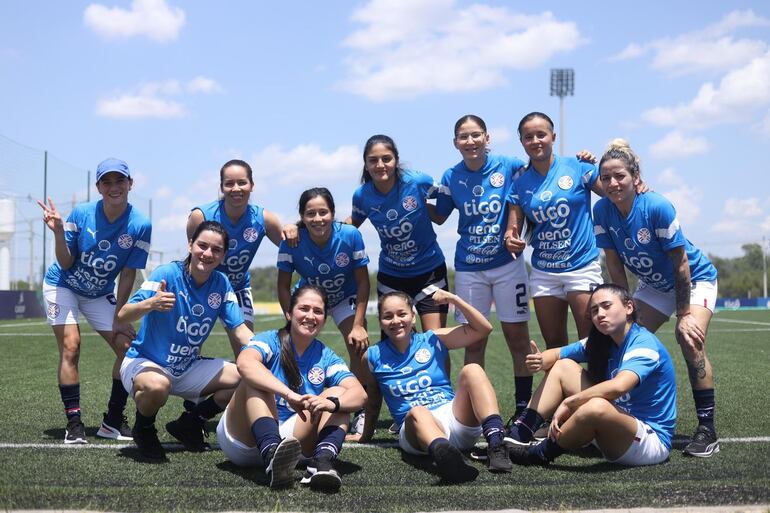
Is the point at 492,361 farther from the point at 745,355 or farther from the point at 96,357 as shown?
the point at 96,357

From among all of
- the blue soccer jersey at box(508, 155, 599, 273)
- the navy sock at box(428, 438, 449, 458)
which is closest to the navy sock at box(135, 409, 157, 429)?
the navy sock at box(428, 438, 449, 458)

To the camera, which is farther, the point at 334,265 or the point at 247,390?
the point at 334,265

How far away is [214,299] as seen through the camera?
473 centimetres

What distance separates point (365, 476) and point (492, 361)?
24.3 ft

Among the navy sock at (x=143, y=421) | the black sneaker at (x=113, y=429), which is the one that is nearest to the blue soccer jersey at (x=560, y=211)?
the navy sock at (x=143, y=421)

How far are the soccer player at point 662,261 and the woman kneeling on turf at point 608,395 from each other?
0.43 m

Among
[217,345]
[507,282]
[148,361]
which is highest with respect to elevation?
[507,282]

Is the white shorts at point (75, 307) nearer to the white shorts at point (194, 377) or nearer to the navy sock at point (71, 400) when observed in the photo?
the navy sock at point (71, 400)

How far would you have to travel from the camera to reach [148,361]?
15.3 ft

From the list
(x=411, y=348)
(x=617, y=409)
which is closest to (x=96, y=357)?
(x=411, y=348)

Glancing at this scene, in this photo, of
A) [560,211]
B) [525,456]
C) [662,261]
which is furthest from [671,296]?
[525,456]

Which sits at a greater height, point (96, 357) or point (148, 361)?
point (148, 361)

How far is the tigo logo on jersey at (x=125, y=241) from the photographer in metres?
5.31

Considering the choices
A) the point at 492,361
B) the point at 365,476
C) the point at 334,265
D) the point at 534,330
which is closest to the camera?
the point at 365,476
